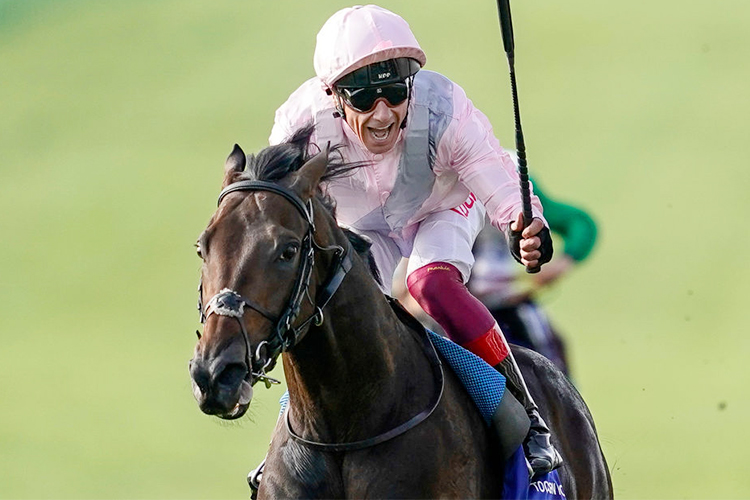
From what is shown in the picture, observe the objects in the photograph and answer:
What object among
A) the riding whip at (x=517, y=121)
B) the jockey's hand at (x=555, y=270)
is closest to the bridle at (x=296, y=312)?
the riding whip at (x=517, y=121)

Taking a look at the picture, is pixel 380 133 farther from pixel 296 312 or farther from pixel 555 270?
pixel 555 270

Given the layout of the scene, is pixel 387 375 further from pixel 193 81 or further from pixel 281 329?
pixel 193 81

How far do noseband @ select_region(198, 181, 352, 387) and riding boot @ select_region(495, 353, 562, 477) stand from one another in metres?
0.95

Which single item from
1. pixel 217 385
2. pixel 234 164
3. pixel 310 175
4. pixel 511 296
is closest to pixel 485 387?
pixel 310 175

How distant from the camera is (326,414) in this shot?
356 centimetres

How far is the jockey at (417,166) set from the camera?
4008mm

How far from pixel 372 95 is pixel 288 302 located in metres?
1.03

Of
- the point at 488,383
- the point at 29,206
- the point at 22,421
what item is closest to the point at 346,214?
the point at 488,383

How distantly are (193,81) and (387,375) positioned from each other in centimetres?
826

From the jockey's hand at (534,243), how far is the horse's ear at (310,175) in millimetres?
818

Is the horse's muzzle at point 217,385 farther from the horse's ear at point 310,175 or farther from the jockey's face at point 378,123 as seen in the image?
the jockey's face at point 378,123

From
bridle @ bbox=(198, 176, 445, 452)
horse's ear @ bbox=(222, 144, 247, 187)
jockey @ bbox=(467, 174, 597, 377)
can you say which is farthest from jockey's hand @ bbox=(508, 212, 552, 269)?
jockey @ bbox=(467, 174, 597, 377)

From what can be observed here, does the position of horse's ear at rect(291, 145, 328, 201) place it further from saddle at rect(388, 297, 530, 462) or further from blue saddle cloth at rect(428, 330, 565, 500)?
blue saddle cloth at rect(428, 330, 565, 500)

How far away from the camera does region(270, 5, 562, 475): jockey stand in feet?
13.1
